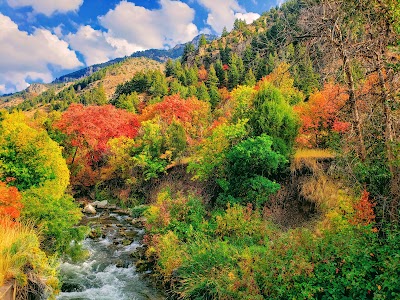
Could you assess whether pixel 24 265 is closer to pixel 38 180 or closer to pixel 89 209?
pixel 38 180

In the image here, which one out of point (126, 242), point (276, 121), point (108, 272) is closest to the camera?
point (108, 272)

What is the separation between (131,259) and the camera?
49.9 feet

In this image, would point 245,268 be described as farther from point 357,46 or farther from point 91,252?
point 91,252

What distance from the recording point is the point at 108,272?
13.9 m

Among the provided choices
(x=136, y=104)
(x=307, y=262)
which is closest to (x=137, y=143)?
(x=307, y=262)

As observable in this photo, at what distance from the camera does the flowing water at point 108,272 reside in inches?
460

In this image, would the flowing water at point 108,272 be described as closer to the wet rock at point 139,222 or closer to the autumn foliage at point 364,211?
the wet rock at point 139,222

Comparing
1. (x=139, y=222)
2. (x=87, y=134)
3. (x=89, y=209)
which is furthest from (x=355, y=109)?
(x=87, y=134)

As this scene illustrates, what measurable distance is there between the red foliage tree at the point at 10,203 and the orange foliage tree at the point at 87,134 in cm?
2168

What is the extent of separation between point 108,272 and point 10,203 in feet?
19.6

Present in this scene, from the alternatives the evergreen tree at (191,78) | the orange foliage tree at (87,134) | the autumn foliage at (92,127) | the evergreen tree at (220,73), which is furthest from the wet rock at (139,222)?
the evergreen tree at (191,78)

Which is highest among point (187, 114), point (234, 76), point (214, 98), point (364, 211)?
point (234, 76)

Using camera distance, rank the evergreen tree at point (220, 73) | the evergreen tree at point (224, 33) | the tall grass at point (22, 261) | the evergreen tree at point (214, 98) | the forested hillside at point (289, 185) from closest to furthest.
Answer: the tall grass at point (22, 261), the forested hillside at point (289, 185), the evergreen tree at point (214, 98), the evergreen tree at point (220, 73), the evergreen tree at point (224, 33)

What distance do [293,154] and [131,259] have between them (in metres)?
10.4
